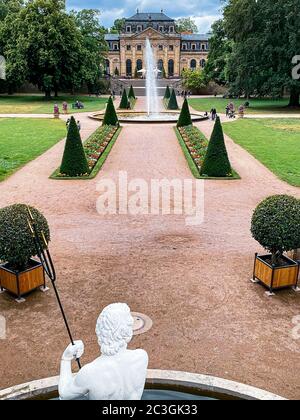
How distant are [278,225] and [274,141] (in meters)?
19.5

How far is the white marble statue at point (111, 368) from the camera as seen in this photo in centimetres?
335

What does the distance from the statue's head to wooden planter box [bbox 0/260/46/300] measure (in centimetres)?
522

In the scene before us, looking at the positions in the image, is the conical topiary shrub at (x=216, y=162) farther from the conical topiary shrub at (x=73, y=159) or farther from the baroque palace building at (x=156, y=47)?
the baroque palace building at (x=156, y=47)

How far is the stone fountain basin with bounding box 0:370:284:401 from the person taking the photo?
5223 millimetres

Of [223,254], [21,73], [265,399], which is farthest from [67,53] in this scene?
[265,399]

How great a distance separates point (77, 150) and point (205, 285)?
449 inches

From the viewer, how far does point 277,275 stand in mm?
8539

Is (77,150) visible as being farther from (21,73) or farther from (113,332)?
(21,73)

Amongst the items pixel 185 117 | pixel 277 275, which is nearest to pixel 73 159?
pixel 277 275

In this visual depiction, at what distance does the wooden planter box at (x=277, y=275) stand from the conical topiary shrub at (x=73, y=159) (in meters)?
11.3

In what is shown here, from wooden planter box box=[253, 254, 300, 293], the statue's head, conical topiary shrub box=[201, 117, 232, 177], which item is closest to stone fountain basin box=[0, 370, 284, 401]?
the statue's head

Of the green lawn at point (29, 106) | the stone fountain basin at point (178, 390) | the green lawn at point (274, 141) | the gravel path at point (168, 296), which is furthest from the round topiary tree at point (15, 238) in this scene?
the green lawn at point (29, 106)

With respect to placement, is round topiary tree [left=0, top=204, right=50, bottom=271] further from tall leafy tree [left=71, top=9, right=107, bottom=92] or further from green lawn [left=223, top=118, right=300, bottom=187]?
tall leafy tree [left=71, top=9, right=107, bottom=92]

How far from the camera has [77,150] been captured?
18.5 metres
